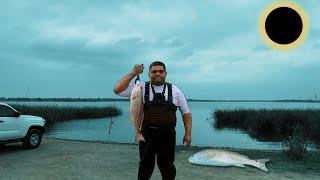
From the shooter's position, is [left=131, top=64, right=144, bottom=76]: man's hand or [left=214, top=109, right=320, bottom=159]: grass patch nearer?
[left=131, top=64, right=144, bottom=76]: man's hand

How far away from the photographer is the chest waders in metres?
5.45

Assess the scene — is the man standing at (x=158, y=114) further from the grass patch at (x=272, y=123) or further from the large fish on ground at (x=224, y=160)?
the grass patch at (x=272, y=123)

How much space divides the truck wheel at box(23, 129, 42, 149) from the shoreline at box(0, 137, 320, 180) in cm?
25

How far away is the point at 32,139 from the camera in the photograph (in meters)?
12.9

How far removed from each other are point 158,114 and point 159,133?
0.87 ft

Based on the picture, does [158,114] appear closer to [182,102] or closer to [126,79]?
[182,102]

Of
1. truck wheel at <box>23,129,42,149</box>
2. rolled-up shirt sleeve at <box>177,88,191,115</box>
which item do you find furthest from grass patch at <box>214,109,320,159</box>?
rolled-up shirt sleeve at <box>177,88,191,115</box>

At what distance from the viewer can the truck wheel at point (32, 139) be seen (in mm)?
12742

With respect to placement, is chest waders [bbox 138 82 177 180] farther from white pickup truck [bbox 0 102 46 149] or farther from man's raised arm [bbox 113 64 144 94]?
white pickup truck [bbox 0 102 46 149]

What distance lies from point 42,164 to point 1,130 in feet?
8.31

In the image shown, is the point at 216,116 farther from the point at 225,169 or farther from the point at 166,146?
the point at 166,146

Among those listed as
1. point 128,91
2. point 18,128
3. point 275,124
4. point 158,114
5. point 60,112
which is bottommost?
point 275,124

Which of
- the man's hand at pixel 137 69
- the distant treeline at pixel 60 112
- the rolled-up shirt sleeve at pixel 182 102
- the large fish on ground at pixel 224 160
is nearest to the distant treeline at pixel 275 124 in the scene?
the distant treeline at pixel 60 112

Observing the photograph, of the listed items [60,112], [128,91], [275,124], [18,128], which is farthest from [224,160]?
[60,112]
